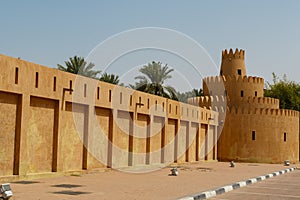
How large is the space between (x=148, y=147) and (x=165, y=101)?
3.03 m

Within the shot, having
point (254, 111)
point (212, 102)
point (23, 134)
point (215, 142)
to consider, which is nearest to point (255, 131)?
point (254, 111)

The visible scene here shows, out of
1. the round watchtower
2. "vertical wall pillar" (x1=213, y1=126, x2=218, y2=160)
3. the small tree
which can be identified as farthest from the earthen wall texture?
the small tree

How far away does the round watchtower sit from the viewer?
4312 centimetres

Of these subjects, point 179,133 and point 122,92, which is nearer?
point 122,92

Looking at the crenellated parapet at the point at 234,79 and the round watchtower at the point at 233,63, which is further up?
the round watchtower at the point at 233,63

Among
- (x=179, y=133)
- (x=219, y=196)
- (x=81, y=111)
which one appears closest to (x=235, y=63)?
(x=179, y=133)

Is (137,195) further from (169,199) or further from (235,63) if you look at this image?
(235,63)

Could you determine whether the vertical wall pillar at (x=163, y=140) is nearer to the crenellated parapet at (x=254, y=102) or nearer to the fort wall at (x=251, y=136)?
the fort wall at (x=251, y=136)

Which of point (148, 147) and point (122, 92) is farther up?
point (122, 92)

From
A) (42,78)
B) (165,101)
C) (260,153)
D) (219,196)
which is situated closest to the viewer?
(219,196)

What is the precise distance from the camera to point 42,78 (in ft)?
48.5

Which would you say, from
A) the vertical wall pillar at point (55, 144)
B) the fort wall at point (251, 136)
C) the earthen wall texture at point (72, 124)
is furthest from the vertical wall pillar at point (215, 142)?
the vertical wall pillar at point (55, 144)

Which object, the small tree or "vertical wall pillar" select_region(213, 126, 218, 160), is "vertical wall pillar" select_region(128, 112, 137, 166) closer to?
"vertical wall pillar" select_region(213, 126, 218, 160)

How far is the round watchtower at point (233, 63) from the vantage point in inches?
1698
